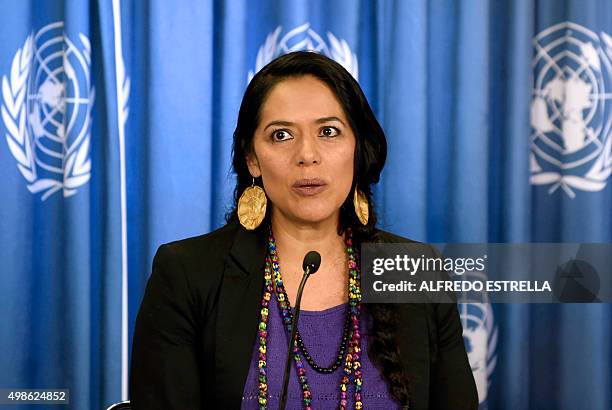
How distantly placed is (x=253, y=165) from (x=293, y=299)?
26 centimetres

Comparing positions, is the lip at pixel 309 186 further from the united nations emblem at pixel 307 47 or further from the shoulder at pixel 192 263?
the united nations emblem at pixel 307 47

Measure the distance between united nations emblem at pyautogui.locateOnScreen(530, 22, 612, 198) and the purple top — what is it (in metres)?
0.90

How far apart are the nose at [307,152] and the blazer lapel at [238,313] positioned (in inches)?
7.1

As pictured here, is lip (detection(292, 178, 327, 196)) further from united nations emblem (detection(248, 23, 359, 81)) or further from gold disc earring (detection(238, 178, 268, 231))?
united nations emblem (detection(248, 23, 359, 81))

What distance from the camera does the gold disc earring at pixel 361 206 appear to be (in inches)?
55.5

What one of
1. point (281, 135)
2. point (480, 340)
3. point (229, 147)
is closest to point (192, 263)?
point (281, 135)

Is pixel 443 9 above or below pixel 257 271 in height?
above

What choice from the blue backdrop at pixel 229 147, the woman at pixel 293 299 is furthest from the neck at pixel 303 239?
the blue backdrop at pixel 229 147

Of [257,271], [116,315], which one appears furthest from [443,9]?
[116,315]

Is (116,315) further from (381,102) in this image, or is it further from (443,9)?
(443,9)

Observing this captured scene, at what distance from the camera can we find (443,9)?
76.7 inches

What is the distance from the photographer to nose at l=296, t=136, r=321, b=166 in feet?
4.21

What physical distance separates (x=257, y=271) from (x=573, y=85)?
3.55ft

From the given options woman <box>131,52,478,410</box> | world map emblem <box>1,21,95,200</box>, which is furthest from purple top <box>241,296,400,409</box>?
world map emblem <box>1,21,95,200</box>
